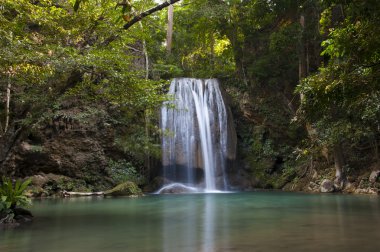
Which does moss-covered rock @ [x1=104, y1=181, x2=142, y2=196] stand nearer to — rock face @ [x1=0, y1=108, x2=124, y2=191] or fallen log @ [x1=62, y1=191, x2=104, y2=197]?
fallen log @ [x1=62, y1=191, x2=104, y2=197]

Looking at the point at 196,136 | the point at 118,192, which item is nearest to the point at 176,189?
the point at 118,192

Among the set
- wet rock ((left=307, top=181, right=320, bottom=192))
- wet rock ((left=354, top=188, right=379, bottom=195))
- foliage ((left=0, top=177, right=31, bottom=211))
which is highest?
foliage ((left=0, top=177, right=31, bottom=211))

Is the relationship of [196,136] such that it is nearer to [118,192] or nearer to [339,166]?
[118,192]

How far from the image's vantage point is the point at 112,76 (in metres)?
8.39

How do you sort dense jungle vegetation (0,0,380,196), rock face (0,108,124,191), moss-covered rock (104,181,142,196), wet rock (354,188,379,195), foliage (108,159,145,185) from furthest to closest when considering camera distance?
foliage (108,159,145,185)
rock face (0,108,124,191)
moss-covered rock (104,181,142,196)
wet rock (354,188,379,195)
dense jungle vegetation (0,0,380,196)

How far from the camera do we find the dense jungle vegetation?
662 centimetres

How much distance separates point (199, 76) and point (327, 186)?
13073mm

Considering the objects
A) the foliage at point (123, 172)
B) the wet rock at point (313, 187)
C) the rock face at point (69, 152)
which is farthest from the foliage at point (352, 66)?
the foliage at point (123, 172)

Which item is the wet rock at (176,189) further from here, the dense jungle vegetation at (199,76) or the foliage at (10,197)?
the foliage at (10,197)

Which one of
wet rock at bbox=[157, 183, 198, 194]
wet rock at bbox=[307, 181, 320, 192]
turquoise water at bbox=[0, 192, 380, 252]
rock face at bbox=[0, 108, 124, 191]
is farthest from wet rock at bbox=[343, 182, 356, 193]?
rock face at bbox=[0, 108, 124, 191]

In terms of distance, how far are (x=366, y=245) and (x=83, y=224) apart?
5237mm

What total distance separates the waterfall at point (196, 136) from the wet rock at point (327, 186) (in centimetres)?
562

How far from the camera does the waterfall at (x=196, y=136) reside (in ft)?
68.0

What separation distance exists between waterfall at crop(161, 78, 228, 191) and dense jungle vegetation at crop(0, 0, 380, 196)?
106cm
